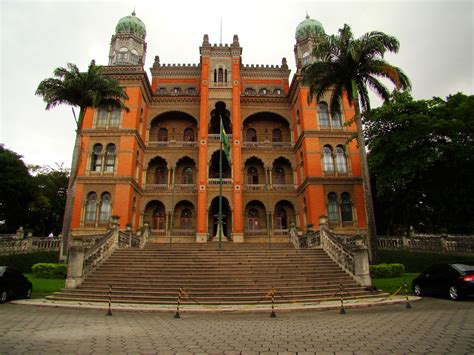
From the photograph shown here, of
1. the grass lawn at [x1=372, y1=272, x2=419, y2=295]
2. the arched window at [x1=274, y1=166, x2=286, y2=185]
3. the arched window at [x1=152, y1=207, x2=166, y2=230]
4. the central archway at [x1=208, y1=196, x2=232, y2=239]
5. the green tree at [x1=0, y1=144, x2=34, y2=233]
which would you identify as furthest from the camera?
the arched window at [x1=274, y1=166, x2=286, y2=185]

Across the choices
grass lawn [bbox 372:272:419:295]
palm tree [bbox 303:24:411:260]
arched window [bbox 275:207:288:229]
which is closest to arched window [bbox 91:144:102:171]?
arched window [bbox 275:207:288:229]

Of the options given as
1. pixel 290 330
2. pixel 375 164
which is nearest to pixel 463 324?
pixel 290 330

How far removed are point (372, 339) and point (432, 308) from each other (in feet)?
18.3

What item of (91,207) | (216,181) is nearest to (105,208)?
(91,207)

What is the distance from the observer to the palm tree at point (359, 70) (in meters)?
19.4

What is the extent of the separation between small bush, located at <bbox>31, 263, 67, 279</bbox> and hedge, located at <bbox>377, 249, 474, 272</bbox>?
20357 mm

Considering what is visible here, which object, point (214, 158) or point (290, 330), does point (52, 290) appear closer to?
point (290, 330)

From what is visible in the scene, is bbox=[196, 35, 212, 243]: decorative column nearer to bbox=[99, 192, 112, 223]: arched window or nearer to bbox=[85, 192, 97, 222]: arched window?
bbox=[99, 192, 112, 223]: arched window

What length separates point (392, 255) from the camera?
22047mm

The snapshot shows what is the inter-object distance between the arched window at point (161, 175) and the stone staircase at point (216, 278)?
1602 centimetres

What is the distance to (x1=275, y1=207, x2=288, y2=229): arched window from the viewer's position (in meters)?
33.6

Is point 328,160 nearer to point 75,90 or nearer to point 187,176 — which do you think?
point 187,176

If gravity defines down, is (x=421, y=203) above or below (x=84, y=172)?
below

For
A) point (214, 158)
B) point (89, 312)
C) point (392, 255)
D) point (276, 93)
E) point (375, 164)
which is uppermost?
point (276, 93)
